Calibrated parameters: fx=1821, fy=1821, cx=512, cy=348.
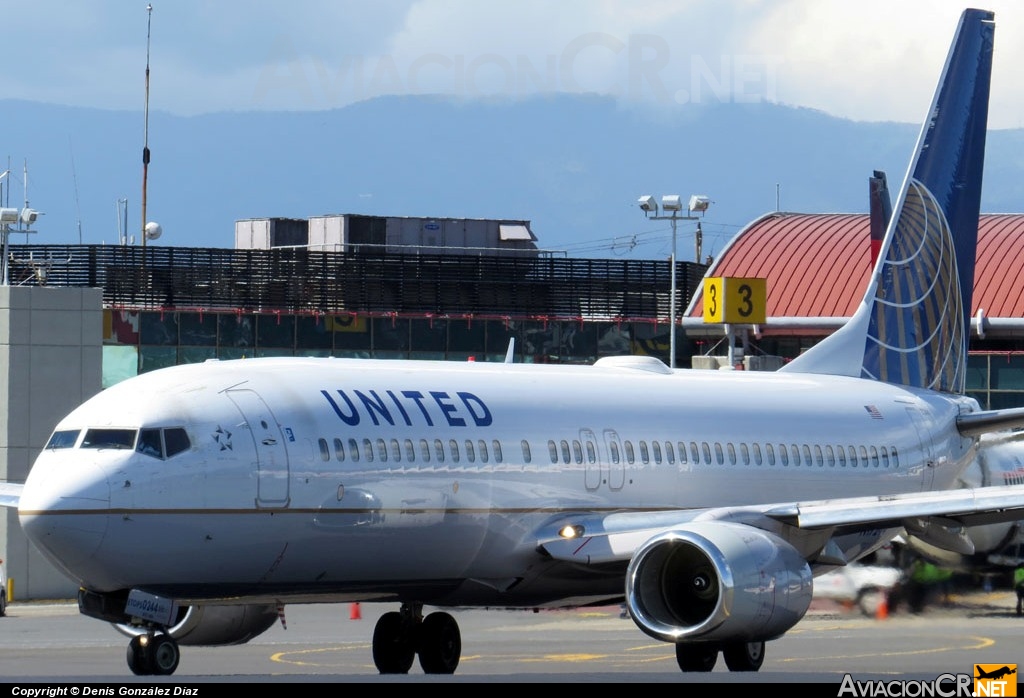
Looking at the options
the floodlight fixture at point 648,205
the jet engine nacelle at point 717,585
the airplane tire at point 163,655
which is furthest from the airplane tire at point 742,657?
the floodlight fixture at point 648,205

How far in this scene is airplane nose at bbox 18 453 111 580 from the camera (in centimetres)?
1958

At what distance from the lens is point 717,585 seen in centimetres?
2277

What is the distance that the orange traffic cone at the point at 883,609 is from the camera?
31.1 m

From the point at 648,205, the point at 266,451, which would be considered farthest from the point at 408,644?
the point at 648,205

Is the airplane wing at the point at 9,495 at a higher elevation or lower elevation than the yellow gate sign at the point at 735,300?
lower

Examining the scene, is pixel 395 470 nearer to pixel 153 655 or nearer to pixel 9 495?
pixel 153 655

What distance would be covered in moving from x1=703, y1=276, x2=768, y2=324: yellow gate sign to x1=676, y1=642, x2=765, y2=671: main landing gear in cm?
3278

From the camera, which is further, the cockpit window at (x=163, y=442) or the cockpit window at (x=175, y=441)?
the cockpit window at (x=175, y=441)

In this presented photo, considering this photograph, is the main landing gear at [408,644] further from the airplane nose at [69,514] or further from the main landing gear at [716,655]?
the airplane nose at [69,514]

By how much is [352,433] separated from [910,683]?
11893mm

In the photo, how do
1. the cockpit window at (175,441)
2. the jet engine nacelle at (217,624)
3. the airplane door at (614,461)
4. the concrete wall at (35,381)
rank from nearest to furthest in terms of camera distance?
1. the cockpit window at (175,441)
2. the jet engine nacelle at (217,624)
3. the airplane door at (614,461)
4. the concrete wall at (35,381)

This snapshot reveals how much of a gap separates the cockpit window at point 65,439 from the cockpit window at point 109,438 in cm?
16

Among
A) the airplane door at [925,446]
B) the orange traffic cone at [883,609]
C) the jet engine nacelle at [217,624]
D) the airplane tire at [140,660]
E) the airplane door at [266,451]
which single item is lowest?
the orange traffic cone at [883,609]

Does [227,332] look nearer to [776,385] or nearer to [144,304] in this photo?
Answer: [144,304]
